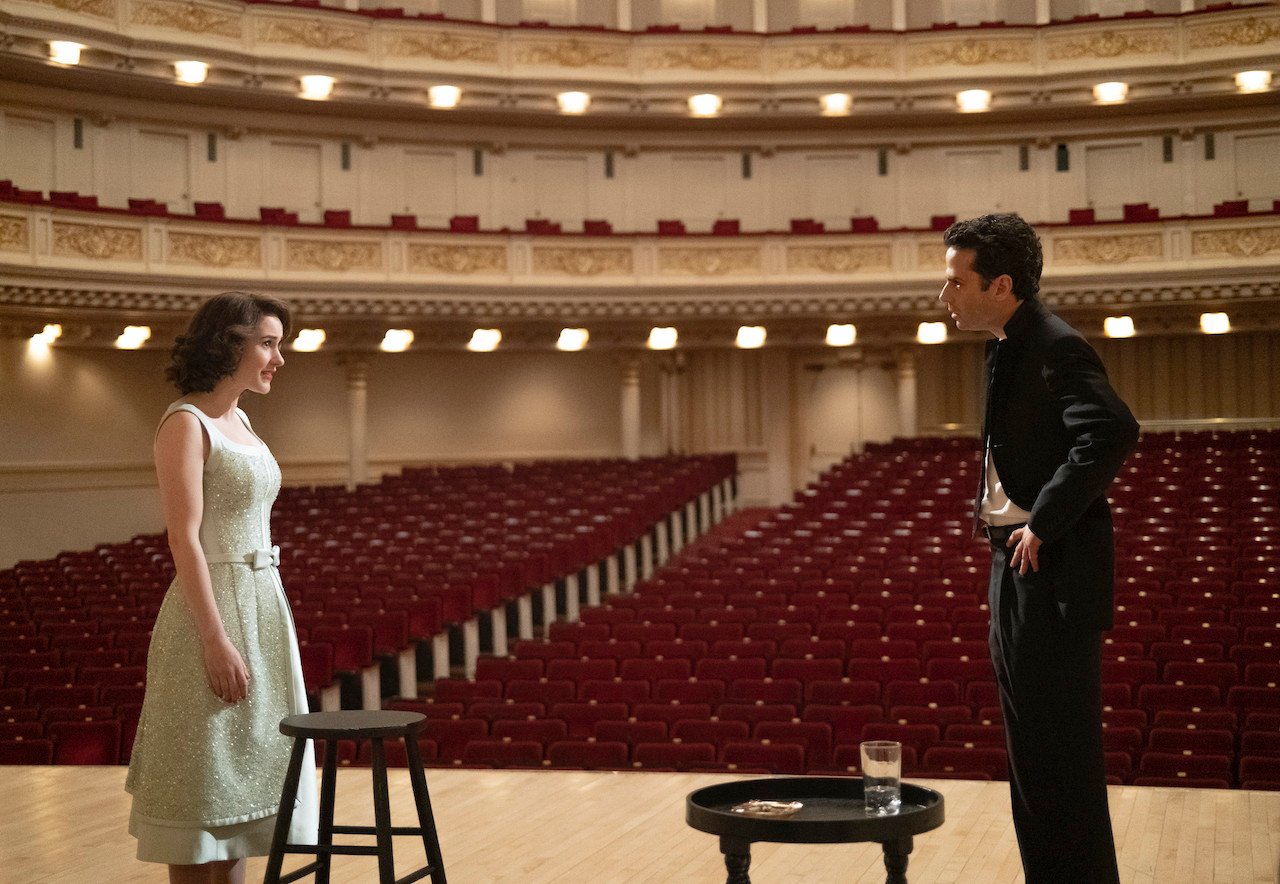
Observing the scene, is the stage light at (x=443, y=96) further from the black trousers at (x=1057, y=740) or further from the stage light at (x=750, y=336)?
the black trousers at (x=1057, y=740)

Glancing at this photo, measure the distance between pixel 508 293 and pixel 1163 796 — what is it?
537 inches

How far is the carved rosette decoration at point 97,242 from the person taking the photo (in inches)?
590

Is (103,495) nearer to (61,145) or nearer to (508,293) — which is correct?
(61,145)

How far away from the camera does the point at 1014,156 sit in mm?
→ 20297

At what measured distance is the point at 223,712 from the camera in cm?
292

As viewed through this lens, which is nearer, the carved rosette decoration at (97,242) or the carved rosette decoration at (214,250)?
the carved rosette decoration at (97,242)

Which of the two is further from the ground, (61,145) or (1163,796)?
(61,145)

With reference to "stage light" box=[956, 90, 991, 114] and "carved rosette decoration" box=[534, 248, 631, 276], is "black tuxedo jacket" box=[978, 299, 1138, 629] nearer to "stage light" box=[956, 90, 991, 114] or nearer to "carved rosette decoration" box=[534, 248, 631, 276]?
"carved rosette decoration" box=[534, 248, 631, 276]

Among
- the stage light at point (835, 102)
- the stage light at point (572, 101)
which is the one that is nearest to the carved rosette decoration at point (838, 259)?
the stage light at point (835, 102)

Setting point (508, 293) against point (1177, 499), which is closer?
point (1177, 499)

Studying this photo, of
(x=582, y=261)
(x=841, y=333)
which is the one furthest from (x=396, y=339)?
(x=841, y=333)

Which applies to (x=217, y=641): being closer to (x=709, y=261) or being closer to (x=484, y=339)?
(x=484, y=339)

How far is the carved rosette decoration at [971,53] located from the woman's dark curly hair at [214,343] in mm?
18187

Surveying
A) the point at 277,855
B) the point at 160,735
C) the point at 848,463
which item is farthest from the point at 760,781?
the point at 848,463
